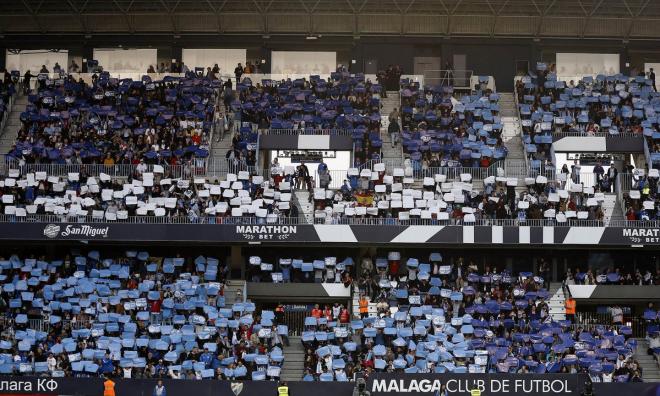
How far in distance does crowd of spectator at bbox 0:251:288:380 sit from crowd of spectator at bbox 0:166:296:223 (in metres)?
2.04

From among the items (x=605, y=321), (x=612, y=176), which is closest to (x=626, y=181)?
(x=612, y=176)

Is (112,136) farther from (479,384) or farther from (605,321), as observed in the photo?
(605,321)

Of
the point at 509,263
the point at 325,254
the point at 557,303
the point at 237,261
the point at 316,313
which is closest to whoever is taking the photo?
the point at 316,313

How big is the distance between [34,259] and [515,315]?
721 inches

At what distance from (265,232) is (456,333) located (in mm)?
7983

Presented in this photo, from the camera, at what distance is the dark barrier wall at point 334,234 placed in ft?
142

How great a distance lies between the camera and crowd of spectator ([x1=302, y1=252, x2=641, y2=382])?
3972 centimetres

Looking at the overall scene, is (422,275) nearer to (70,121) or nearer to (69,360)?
(69,360)

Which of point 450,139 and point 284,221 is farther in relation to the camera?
point 450,139

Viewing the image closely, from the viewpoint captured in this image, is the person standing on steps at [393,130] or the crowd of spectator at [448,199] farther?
the person standing on steps at [393,130]

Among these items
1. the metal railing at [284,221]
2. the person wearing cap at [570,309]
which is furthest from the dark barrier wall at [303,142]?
the person wearing cap at [570,309]

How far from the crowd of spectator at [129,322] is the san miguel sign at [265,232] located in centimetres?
215

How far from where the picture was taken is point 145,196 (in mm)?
44844

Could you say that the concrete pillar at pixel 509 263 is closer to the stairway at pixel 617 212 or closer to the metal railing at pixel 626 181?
the stairway at pixel 617 212
